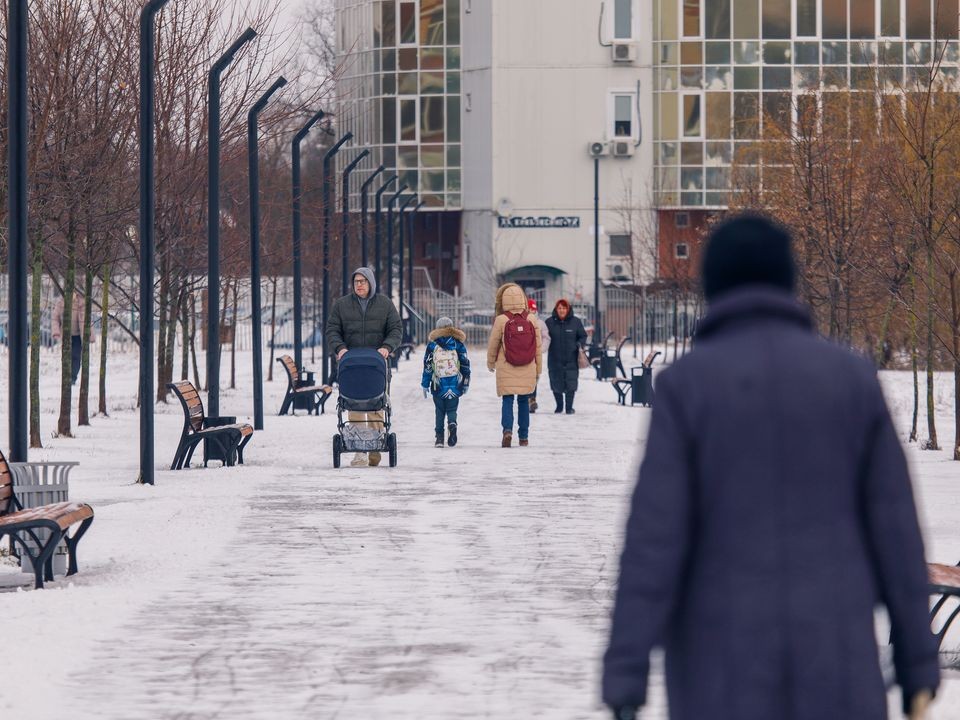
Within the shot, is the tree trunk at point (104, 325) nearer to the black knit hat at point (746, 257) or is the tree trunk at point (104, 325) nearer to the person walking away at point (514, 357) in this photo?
the person walking away at point (514, 357)

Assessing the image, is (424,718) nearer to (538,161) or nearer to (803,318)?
(803,318)

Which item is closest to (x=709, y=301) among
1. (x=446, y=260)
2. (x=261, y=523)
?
(x=261, y=523)

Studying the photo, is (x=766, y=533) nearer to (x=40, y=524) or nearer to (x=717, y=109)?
(x=40, y=524)

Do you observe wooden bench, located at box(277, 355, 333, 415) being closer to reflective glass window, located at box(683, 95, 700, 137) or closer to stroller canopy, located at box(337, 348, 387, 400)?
stroller canopy, located at box(337, 348, 387, 400)

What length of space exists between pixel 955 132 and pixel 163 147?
10834mm

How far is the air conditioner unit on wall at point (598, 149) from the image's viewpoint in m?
77.1

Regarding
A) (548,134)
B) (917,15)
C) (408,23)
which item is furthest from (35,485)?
(408,23)

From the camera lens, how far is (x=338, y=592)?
10812 millimetres

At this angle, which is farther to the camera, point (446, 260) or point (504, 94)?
point (446, 260)

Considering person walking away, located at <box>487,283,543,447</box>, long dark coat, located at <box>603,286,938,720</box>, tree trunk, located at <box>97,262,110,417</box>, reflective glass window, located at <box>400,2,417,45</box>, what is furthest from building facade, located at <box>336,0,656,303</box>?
long dark coat, located at <box>603,286,938,720</box>

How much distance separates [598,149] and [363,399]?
193ft

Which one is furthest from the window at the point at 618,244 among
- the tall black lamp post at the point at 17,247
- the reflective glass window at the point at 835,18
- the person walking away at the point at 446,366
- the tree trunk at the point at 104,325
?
the tall black lamp post at the point at 17,247

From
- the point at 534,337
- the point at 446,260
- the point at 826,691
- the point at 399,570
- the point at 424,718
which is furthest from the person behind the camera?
the point at 446,260

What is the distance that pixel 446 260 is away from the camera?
86812 millimetres
